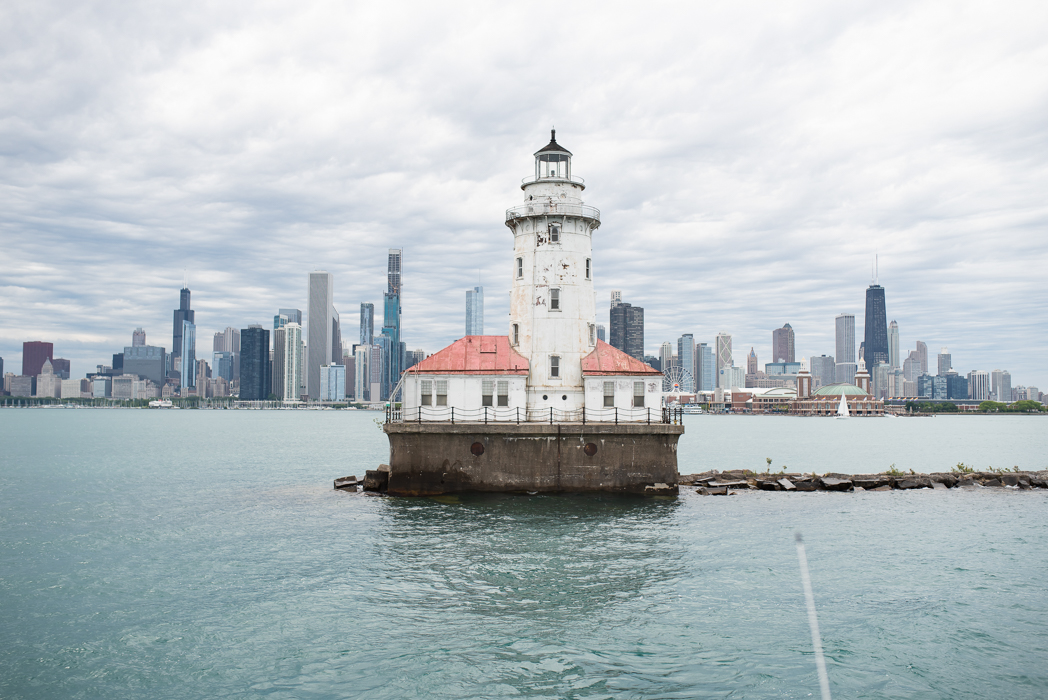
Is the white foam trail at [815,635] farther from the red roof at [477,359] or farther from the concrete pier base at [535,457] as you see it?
the red roof at [477,359]

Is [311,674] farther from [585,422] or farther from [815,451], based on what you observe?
[815,451]

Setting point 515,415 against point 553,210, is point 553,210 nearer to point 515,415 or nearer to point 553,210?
point 553,210

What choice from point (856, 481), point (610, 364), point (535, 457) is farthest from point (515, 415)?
point (856, 481)

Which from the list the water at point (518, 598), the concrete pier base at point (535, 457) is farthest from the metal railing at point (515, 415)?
the water at point (518, 598)

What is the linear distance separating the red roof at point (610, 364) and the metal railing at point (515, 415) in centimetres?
192

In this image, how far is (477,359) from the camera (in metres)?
38.9

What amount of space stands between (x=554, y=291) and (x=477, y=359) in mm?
5464

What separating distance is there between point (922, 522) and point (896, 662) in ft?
64.9

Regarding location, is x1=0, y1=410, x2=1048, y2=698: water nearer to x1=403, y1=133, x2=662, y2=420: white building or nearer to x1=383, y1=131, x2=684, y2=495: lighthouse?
x1=383, y1=131, x2=684, y2=495: lighthouse

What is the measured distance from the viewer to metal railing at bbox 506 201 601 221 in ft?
131

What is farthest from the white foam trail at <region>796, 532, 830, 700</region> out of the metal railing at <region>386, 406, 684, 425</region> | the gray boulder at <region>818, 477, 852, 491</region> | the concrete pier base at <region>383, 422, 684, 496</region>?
the gray boulder at <region>818, 477, 852, 491</region>

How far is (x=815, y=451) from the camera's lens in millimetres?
91500

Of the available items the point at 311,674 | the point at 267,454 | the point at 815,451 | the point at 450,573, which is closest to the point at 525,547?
the point at 450,573

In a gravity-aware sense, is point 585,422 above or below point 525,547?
above
